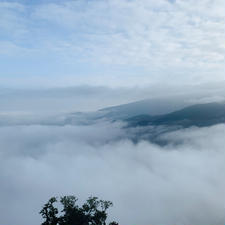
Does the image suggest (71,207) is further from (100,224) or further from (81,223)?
(100,224)

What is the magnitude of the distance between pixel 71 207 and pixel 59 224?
4.78 m

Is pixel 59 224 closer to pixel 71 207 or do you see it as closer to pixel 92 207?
pixel 71 207

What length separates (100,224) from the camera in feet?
187

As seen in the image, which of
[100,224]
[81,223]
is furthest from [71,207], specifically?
[100,224]

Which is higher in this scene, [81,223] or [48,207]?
[48,207]

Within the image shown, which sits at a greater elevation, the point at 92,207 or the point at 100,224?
the point at 92,207

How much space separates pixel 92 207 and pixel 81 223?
15.2 feet

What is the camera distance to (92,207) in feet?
189

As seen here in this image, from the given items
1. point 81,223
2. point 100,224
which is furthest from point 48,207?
point 100,224

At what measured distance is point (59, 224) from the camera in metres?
54.9

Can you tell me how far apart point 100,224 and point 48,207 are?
14284 millimetres

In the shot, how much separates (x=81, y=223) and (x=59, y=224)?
5511 mm

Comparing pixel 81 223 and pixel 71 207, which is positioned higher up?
pixel 71 207

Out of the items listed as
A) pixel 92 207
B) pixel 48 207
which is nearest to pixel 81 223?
pixel 92 207
